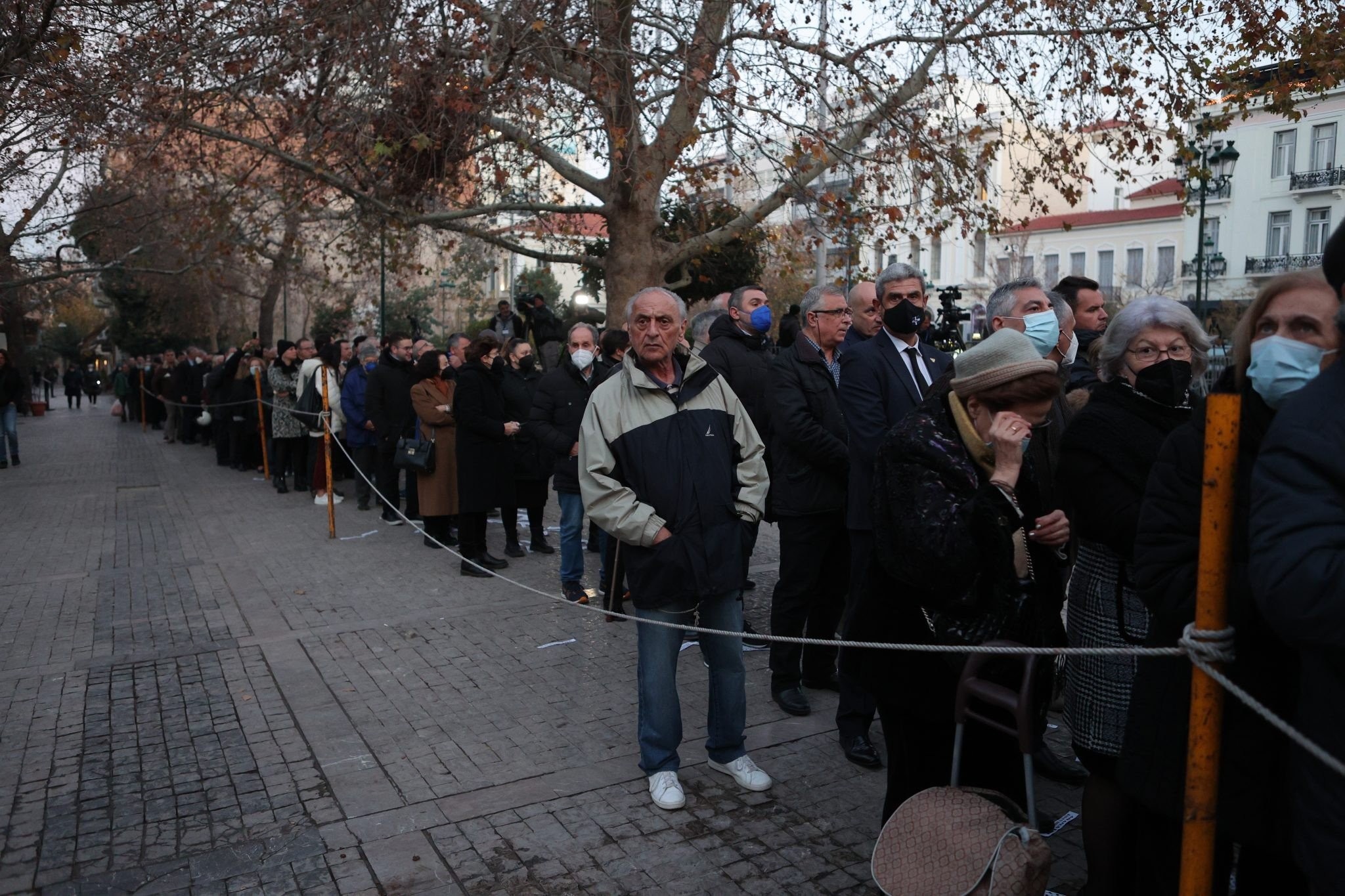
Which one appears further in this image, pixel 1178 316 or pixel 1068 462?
→ pixel 1178 316

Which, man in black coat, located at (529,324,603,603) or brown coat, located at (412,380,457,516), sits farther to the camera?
brown coat, located at (412,380,457,516)

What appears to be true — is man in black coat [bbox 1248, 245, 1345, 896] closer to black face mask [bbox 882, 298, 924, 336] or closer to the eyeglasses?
the eyeglasses

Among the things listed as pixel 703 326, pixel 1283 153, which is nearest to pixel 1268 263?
pixel 1283 153

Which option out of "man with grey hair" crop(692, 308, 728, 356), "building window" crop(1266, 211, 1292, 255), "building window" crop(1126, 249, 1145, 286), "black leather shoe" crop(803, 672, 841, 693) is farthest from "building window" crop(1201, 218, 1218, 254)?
"black leather shoe" crop(803, 672, 841, 693)

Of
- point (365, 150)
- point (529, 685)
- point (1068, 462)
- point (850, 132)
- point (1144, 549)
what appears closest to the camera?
point (1144, 549)

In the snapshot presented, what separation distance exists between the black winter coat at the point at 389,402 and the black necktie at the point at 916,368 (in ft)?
24.2

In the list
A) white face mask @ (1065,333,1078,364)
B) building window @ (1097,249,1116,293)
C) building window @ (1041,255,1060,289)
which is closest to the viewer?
white face mask @ (1065,333,1078,364)

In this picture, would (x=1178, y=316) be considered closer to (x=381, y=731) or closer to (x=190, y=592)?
(x=381, y=731)

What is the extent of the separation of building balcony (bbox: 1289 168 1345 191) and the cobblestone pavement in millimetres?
48801

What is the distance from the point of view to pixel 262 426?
1622cm

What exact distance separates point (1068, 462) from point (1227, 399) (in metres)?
1.04

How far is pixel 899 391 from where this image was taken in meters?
4.95

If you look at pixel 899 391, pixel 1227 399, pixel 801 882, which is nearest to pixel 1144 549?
pixel 1227 399

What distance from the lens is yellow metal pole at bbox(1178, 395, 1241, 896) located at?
6.93ft
